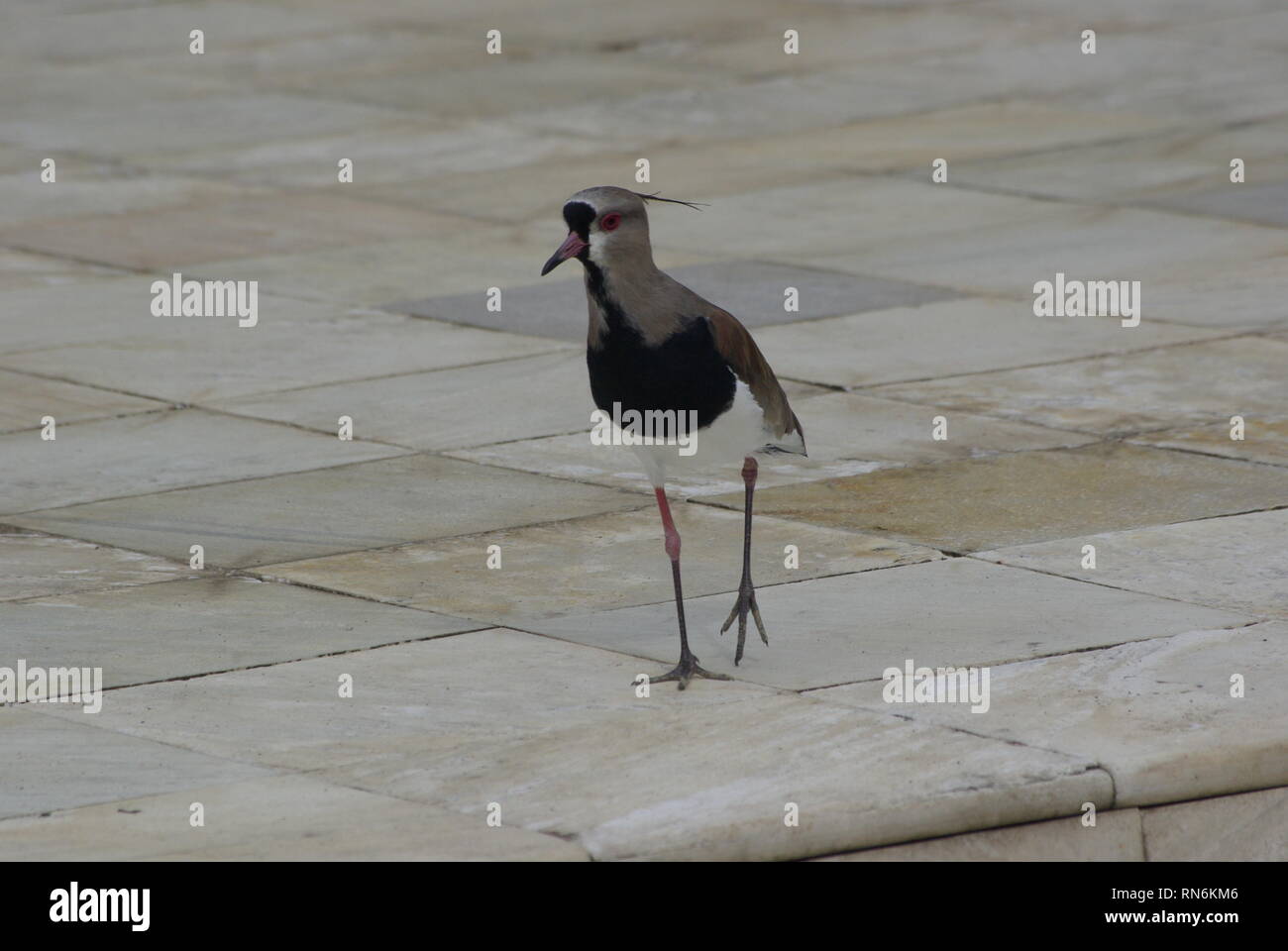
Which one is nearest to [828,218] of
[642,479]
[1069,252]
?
[1069,252]

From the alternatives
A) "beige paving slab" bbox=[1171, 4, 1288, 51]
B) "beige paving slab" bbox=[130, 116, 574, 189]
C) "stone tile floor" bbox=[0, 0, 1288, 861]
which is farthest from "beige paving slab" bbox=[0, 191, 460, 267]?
"beige paving slab" bbox=[1171, 4, 1288, 51]

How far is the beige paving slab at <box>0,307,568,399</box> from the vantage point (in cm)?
1250

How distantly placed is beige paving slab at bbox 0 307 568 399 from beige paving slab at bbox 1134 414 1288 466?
12.4 feet

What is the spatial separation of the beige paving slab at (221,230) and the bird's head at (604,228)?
8.79m

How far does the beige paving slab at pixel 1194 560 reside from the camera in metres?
8.55

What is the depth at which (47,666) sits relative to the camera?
795cm

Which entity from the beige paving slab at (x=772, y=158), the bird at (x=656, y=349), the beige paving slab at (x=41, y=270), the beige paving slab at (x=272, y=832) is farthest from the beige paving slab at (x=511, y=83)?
the beige paving slab at (x=272, y=832)

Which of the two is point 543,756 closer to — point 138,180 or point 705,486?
point 705,486

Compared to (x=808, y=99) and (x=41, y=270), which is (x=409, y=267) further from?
(x=808, y=99)

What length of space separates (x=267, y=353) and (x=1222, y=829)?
24.8ft

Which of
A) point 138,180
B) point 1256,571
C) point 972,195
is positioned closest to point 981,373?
point 1256,571

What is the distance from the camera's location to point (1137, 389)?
11711mm

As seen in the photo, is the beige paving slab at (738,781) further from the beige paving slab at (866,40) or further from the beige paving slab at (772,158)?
the beige paving slab at (866,40)
